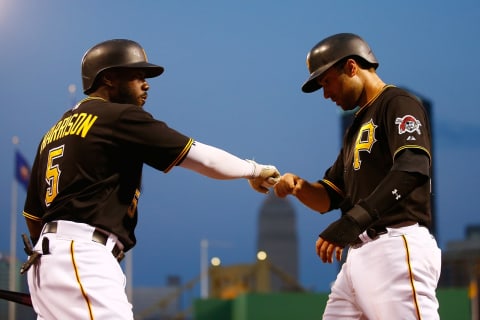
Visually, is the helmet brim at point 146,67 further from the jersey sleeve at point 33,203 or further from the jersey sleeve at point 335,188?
the jersey sleeve at point 335,188

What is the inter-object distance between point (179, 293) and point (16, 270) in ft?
38.2

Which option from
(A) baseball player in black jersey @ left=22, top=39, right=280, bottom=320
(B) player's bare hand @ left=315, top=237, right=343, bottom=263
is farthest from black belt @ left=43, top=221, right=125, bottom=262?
(B) player's bare hand @ left=315, top=237, right=343, bottom=263

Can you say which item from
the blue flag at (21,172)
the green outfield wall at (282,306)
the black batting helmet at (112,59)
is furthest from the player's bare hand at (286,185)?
the blue flag at (21,172)

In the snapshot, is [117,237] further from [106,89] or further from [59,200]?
[106,89]

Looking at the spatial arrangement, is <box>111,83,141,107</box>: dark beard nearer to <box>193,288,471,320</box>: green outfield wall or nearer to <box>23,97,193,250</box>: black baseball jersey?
<box>23,97,193,250</box>: black baseball jersey

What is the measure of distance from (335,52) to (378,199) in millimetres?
991

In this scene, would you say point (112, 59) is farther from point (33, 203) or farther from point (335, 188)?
point (335, 188)

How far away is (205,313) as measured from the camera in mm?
13734

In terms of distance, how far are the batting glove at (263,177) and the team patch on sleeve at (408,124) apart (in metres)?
0.85

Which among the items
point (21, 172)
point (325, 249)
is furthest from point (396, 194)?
point (21, 172)

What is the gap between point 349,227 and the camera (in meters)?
4.04

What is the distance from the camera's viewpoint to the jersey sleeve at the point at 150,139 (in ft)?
13.1

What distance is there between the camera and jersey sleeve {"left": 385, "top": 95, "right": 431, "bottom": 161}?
4051mm

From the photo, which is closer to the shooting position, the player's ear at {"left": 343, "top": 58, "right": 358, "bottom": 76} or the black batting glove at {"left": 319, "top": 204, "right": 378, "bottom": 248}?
the black batting glove at {"left": 319, "top": 204, "right": 378, "bottom": 248}
